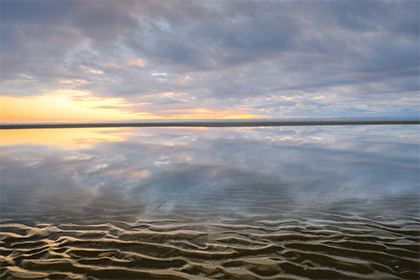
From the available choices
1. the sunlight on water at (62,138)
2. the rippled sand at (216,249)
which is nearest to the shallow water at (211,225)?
the rippled sand at (216,249)

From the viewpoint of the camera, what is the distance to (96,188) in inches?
384

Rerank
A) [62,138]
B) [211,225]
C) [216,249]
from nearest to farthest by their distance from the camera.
Result: [216,249] → [211,225] → [62,138]

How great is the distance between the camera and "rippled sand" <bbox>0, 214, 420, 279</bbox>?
14.2 ft

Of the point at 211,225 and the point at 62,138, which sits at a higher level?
the point at 62,138

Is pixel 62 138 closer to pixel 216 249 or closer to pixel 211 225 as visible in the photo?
pixel 211 225

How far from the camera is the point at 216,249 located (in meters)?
5.02

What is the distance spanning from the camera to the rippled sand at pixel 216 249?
14.2 ft

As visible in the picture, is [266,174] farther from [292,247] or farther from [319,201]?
[292,247]

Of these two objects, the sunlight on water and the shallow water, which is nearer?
the shallow water

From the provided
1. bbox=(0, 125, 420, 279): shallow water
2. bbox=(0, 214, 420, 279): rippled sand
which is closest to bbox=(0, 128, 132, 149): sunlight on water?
bbox=(0, 125, 420, 279): shallow water

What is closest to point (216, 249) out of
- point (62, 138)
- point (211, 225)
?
point (211, 225)

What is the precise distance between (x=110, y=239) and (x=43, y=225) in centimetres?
219

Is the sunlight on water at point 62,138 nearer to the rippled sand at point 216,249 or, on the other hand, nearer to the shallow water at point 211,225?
the shallow water at point 211,225

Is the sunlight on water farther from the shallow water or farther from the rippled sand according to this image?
the rippled sand
